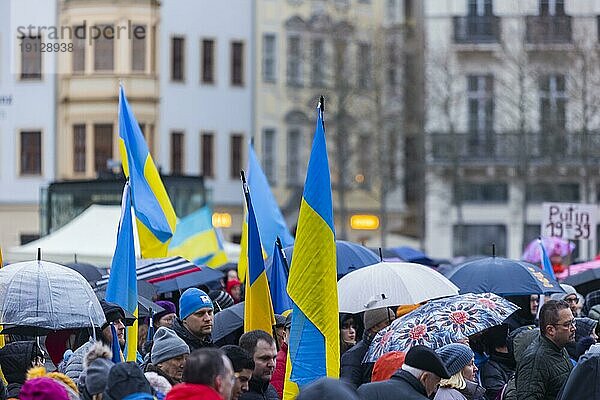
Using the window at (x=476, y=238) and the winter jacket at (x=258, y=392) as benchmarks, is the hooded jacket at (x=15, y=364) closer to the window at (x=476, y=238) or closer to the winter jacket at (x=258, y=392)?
the winter jacket at (x=258, y=392)

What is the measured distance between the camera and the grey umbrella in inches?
448

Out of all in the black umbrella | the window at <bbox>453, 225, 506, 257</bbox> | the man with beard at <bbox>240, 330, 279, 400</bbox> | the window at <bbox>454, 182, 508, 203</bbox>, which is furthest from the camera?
the window at <bbox>454, 182, 508, 203</bbox>

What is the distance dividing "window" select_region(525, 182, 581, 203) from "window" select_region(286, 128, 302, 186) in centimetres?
727

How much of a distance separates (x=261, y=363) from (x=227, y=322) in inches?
99.2

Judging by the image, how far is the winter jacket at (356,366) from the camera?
11.5 meters

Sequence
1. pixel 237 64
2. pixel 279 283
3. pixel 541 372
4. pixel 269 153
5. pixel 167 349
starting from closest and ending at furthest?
1. pixel 167 349
2. pixel 541 372
3. pixel 279 283
4. pixel 237 64
5. pixel 269 153

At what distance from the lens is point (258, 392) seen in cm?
1027

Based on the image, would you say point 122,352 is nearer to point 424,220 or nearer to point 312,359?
point 312,359

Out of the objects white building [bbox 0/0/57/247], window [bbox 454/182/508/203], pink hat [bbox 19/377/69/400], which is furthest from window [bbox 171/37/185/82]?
pink hat [bbox 19/377/69/400]

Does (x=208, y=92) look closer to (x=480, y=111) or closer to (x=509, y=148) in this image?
(x=480, y=111)

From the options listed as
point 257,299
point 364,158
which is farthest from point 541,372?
point 364,158

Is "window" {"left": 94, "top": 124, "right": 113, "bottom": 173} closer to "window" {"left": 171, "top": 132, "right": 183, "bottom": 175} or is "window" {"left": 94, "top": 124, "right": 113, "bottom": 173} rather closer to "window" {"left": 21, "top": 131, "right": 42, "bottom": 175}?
"window" {"left": 21, "top": 131, "right": 42, "bottom": 175}

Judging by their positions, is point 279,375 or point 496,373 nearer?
point 279,375

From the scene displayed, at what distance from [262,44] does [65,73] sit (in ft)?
20.7
